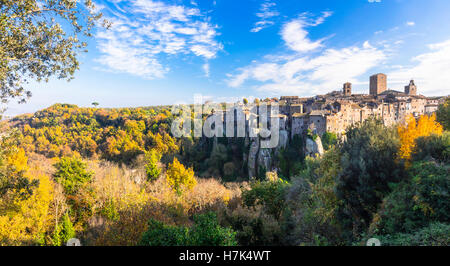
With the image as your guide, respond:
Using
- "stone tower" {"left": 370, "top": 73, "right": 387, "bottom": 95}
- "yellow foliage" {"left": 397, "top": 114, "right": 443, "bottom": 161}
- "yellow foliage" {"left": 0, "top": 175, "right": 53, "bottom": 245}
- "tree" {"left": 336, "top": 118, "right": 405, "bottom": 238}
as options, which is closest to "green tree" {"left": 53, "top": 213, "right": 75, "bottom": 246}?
"yellow foliage" {"left": 0, "top": 175, "right": 53, "bottom": 245}

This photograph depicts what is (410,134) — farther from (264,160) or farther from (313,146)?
(264,160)

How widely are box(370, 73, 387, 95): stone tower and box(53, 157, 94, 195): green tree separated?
79622 mm

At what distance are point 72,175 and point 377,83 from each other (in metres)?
82.8

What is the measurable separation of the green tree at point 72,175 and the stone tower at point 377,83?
7962 cm

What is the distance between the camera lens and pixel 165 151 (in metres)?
54.7

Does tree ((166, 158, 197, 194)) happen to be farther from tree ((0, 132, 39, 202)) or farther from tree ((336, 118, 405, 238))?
tree ((336, 118, 405, 238))

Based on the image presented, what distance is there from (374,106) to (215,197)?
138 feet

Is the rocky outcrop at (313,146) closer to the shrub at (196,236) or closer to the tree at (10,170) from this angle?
the shrub at (196,236)

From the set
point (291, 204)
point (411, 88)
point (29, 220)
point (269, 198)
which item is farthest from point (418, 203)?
point (411, 88)

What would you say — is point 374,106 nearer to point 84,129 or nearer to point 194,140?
point 194,140

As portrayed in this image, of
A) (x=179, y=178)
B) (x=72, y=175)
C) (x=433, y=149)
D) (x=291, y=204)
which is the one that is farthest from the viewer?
(x=179, y=178)

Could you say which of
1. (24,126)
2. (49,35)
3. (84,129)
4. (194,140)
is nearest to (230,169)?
(194,140)

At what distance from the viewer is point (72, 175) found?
20.9 metres
